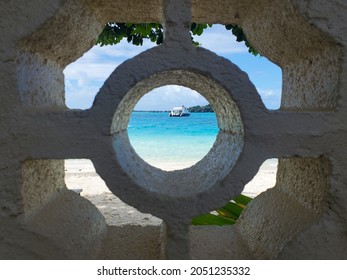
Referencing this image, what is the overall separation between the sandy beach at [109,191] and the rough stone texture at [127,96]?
2.09m

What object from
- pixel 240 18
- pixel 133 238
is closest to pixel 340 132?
pixel 240 18

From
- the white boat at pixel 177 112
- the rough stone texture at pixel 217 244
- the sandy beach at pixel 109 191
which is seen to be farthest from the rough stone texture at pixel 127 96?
the white boat at pixel 177 112

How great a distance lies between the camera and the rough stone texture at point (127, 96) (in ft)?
5.06

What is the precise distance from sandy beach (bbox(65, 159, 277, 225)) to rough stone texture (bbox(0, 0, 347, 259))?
6.86 ft

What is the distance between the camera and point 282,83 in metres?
2.32

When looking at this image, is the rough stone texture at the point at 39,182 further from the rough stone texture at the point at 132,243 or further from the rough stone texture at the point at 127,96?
the rough stone texture at the point at 132,243

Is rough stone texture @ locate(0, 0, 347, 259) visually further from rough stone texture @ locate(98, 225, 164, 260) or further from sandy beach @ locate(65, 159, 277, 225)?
sandy beach @ locate(65, 159, 277, 225)

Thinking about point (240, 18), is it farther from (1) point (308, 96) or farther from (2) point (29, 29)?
(2) point (29, 29)

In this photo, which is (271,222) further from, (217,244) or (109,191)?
(109,191)

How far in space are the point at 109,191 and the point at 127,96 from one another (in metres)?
A: 4.27

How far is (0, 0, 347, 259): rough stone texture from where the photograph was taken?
1.54 meters

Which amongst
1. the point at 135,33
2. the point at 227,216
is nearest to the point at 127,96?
the point at 227,216

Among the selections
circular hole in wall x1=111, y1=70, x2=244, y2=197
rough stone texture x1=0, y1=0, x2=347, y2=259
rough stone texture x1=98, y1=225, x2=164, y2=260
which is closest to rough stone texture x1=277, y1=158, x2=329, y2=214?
rough stone texture x1=0, y1=0, x2=347, y2=259

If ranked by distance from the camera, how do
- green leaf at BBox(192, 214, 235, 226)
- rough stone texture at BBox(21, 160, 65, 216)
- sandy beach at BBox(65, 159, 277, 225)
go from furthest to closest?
sandy beach at BBox(65, 159, 277, 225)
green leaf at BBox(192, 214, 235, 226)
rough stone texture at BBox(21, 160, 65, 216)
